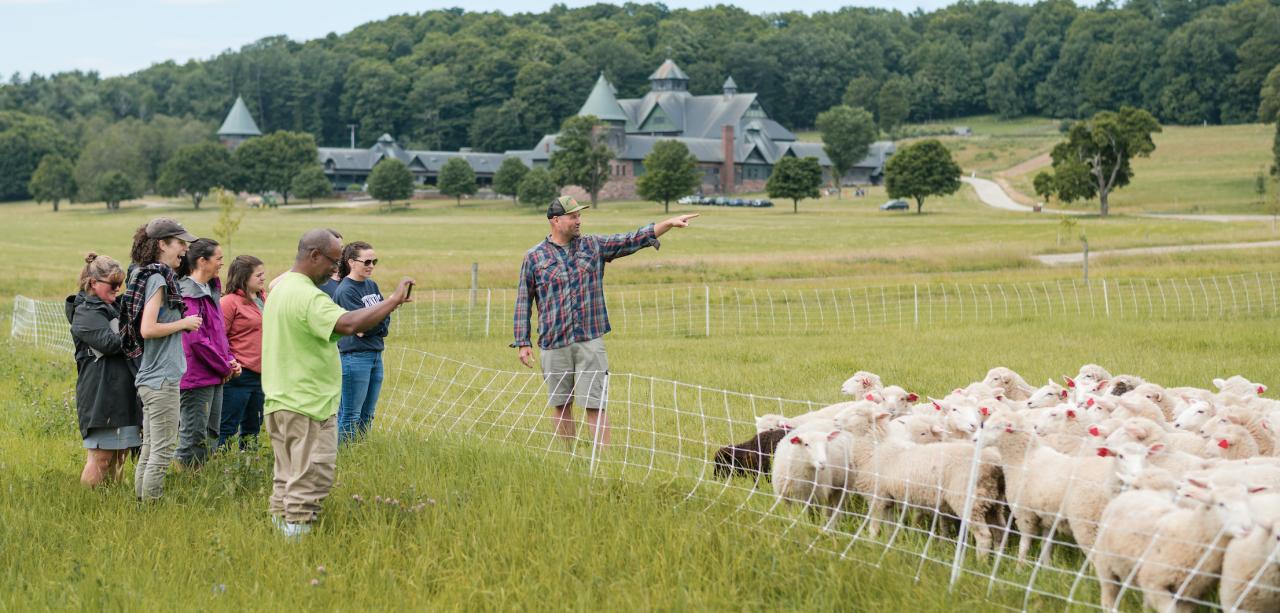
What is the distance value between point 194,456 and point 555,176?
326ft

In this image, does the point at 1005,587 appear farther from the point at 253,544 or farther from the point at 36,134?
the point at 36,134

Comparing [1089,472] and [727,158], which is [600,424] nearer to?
[1089,472]

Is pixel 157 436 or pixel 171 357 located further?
pixel 171 357

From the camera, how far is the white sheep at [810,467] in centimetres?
711

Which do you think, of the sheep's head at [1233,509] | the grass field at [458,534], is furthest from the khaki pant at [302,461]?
the sheep's head at [1233,509]

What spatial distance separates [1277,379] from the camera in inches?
502

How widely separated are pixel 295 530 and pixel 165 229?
262cm

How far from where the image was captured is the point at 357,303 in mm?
9969

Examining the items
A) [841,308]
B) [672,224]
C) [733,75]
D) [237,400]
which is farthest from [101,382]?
[733,75]

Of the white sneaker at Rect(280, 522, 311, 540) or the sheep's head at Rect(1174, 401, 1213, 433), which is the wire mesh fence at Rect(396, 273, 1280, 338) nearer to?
the sheep's head at Rect(1174, 401, 1213, 433)

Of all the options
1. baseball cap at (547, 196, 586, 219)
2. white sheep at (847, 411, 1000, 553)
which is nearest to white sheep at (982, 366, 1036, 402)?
white sheep at (847, 411, 1000, 553)

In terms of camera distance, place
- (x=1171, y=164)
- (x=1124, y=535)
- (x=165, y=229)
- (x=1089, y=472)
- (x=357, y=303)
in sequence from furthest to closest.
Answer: (x=1171, y=164) → (x=357, y=303) → (x=165, y=229) → (x=1089, y=472) → (x=1124, y=535)

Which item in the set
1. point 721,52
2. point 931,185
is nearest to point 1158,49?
point 721,52

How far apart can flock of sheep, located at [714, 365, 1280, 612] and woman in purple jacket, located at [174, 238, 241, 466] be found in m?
3.90
